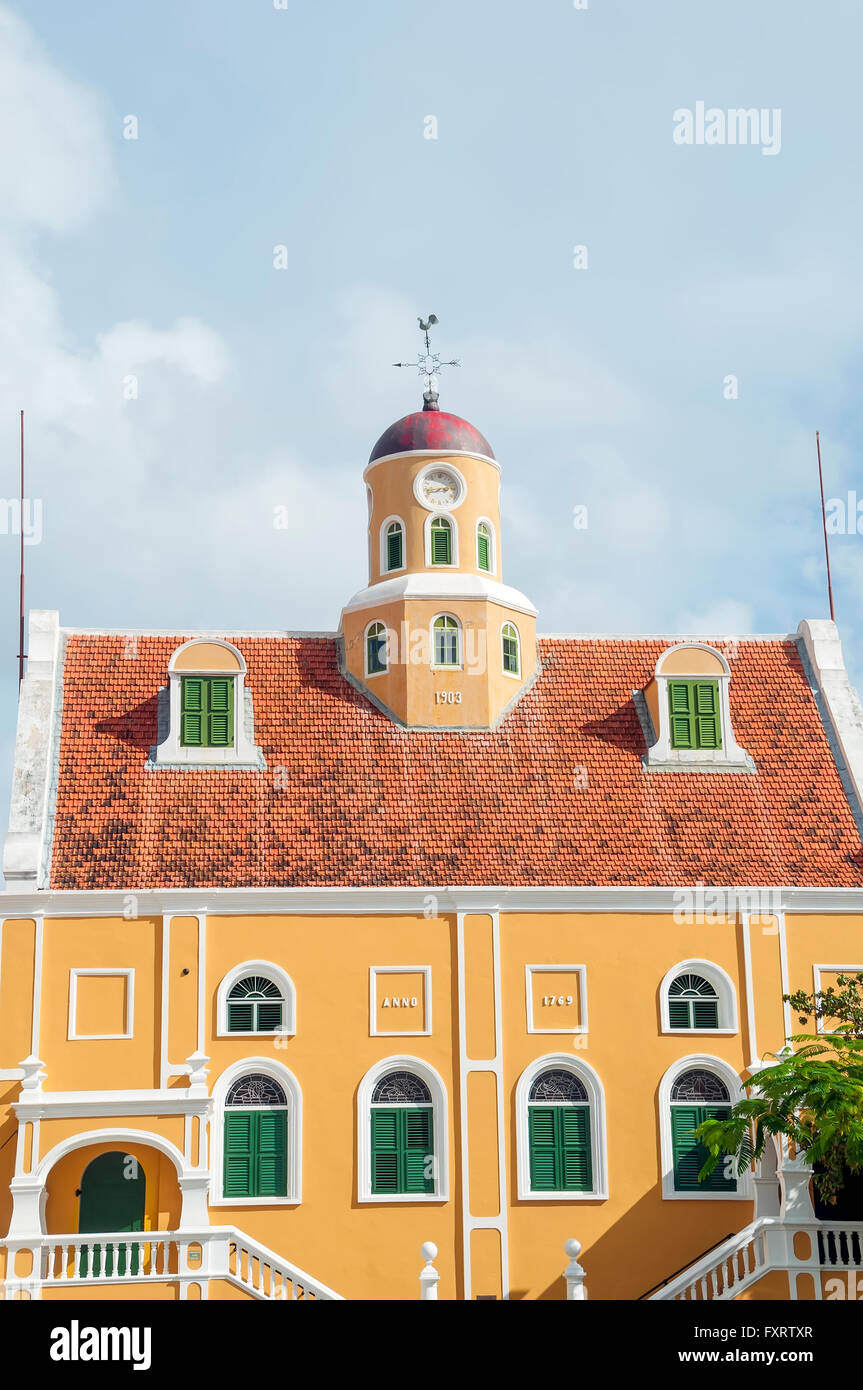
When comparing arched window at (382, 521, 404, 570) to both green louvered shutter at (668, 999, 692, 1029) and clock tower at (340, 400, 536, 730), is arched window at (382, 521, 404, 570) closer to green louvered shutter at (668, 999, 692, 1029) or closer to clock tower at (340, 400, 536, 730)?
clock tower at (340, 400, 536, 730)

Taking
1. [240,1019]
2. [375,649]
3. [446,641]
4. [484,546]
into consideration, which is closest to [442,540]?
[484,546]

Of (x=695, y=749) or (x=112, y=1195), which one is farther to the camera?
(x=695, y=749)

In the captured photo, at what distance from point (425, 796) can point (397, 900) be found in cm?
244

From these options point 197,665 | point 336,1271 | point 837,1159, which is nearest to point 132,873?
point 197,665

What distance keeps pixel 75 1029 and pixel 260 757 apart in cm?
584

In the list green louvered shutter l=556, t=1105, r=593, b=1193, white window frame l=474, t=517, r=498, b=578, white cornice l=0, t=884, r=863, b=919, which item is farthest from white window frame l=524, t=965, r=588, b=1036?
white window frame l=474, t=517, r=498, b=578

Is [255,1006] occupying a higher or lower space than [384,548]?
lower

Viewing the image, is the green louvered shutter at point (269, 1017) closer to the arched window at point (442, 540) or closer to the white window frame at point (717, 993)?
the white window frame at point (717, 993)

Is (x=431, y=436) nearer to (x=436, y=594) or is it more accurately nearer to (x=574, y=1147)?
(x=436, y=594)

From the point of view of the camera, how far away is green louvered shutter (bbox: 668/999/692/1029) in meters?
26.7

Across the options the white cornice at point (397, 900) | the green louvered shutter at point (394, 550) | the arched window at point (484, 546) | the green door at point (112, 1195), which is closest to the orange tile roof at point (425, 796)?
the white cornice at point (397, 900)

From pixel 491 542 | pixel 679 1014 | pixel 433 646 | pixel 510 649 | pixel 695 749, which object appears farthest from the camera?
pixel 491 542

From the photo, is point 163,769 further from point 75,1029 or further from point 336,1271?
point 336,1271

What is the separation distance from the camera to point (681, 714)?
29609 millimetres
